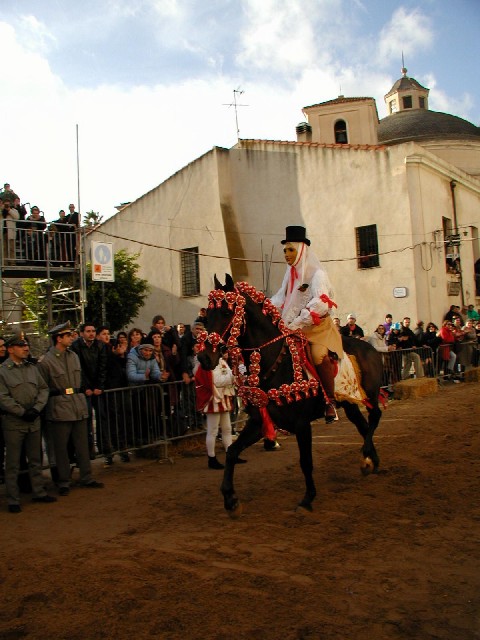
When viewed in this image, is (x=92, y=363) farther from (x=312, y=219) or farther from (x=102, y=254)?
(x=312, y=219)

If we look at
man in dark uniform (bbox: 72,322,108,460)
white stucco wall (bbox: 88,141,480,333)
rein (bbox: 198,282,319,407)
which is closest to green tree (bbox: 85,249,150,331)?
white stucco wall (bbox: 88,141,480,333)

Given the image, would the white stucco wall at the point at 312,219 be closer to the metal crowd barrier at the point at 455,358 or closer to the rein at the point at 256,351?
the metal crowd barrier at the point at 455,358

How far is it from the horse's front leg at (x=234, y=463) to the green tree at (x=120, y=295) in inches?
885

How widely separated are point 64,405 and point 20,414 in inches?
29.8

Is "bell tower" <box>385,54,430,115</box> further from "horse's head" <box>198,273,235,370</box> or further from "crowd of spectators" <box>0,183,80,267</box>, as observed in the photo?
"horse's head" <box>198,273,235,370</box>

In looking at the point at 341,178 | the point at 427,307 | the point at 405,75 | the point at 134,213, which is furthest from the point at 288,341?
the point at 405,75

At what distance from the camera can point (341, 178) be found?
1070 inches

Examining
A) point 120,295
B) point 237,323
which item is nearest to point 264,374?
point 237,323

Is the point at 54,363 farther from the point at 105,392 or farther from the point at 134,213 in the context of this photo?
the point at 134,213

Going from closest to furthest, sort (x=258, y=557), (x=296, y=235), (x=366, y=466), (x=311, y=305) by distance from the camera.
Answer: (x=258, y=557), (x=311, y=305), (x=296, y=235), (x=366, y=466)

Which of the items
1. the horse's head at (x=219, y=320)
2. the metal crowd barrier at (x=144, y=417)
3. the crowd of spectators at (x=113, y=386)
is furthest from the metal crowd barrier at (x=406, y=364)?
the horse's head at (x=219, y=320)

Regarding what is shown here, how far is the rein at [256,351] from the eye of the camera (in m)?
6.46

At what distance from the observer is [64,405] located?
8.22 m

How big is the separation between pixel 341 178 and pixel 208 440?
780 inches
